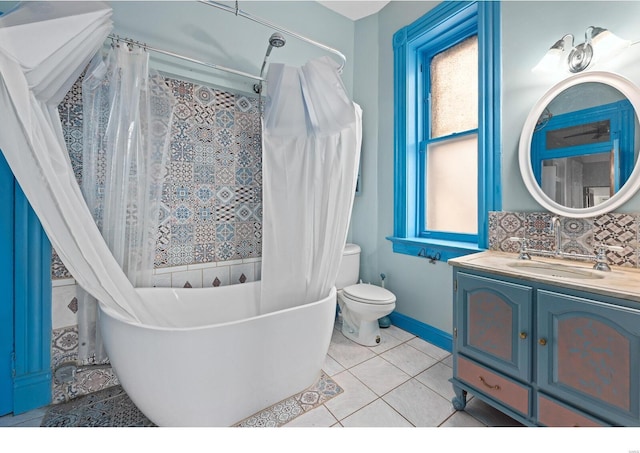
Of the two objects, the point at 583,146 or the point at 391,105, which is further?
the point at 391,105

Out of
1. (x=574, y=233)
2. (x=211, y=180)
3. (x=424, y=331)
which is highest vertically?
(x=211, y=180)

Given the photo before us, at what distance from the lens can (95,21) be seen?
1096 millimetres

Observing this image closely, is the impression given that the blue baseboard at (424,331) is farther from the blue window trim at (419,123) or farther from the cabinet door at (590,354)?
the cabinet door at (590,354)

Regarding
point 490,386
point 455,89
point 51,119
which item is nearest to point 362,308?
point 490,386

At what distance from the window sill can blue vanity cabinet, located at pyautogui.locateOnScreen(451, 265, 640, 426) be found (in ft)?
1.87

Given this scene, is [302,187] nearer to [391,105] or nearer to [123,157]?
[123,157]

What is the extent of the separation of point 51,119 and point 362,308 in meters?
2.05

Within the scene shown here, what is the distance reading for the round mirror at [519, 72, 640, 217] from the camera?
4.12ft

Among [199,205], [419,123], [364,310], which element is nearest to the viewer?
[199,205]

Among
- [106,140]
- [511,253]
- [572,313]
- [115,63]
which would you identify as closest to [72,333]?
[106,140]

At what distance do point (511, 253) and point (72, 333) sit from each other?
266cm

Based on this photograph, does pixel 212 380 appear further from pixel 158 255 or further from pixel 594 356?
pixel 594 356

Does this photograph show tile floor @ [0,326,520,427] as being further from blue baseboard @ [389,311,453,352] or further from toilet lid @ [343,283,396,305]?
toilet lid @ [343,283,396,305]

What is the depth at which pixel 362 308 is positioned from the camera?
1.97 metres
